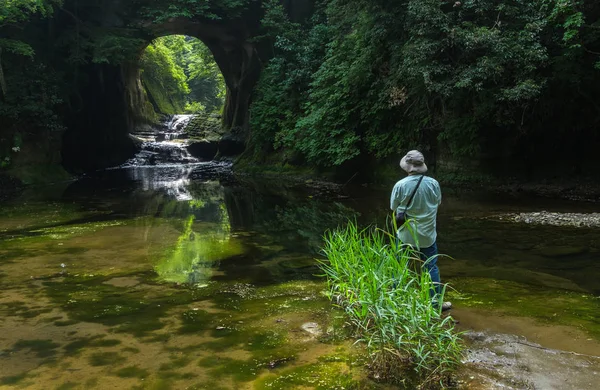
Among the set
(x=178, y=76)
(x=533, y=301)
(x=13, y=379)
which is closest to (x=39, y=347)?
(x=13, y=379)

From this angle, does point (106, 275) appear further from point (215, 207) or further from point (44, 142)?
point (44, 142)

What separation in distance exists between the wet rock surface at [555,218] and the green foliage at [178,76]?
2665cm

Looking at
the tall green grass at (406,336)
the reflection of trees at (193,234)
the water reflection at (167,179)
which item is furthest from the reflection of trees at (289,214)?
the tall green grass at (406,336)

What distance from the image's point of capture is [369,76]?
14023 millimetres

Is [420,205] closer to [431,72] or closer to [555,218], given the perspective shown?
[555,218]

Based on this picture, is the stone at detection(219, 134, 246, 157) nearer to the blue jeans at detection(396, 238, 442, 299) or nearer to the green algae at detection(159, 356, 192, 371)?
the blue jeans at detection(396, 238, 442, 299)

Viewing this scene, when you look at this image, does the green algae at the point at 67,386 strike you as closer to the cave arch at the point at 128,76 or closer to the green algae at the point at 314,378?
the green algae at the point at 314,378

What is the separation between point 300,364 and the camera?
128 inches

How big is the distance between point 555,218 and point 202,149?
23.5m

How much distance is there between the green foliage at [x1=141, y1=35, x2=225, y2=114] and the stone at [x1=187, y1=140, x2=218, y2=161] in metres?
6.65

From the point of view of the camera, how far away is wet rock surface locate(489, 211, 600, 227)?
26.6 feet

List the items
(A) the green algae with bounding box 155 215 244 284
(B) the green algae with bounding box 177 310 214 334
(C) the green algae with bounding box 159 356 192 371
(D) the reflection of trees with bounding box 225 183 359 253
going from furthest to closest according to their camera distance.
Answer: (D) the reflection of trees with bounding box 225 183 359 253, (A) the green algae with bounding box 155 215 244 284, (B) the green algae with bounding box 177 310 214 334, (C) the green algae with bounding box 159 356 192 371

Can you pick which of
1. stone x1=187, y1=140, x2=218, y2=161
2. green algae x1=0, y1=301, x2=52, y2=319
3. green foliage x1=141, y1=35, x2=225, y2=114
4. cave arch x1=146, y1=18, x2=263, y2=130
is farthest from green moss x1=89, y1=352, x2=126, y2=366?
green foliage x1=141, y1=35, x2=225, y2=114

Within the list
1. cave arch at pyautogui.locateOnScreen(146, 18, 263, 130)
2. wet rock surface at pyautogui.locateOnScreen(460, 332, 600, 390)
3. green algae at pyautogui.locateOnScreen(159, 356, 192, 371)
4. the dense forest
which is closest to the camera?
wet rock surface at pyautogui.locateOnScreen(460, 332, 600, 390)
